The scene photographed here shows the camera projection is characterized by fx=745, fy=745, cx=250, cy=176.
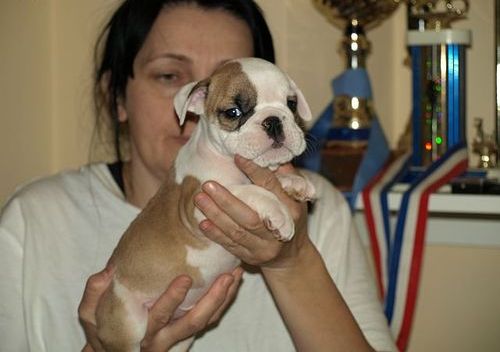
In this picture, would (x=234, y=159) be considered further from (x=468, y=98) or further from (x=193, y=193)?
(x=468, y=98)

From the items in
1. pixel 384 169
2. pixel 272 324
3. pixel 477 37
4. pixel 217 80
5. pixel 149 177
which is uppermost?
pixel 217 80

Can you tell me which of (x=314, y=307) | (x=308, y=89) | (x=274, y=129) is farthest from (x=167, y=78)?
(x=308, y=89)

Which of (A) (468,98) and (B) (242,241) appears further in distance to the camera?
(A) (468,98)

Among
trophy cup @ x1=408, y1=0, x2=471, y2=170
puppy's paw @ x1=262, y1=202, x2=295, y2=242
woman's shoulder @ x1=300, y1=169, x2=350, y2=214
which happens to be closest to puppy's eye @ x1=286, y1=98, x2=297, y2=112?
puppy's paw @ x1=262, y1=202, x2=295, y2=242

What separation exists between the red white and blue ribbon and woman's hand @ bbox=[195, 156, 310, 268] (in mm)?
615

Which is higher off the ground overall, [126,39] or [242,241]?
[126,39]

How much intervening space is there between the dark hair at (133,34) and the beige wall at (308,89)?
42 centimetres

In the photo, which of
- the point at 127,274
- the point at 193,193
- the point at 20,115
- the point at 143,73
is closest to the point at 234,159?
the point at 193,193

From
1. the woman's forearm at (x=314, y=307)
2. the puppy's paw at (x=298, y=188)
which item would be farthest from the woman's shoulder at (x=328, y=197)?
the puppy's paw at (x=298, y=188)

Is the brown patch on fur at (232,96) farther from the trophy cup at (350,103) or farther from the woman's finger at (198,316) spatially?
the trophy cup at (350,103)

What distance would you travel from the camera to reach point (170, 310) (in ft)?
4.79

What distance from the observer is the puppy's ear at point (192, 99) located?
4.75 ft

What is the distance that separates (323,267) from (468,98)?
1.04 meters

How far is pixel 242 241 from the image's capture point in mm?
1393
